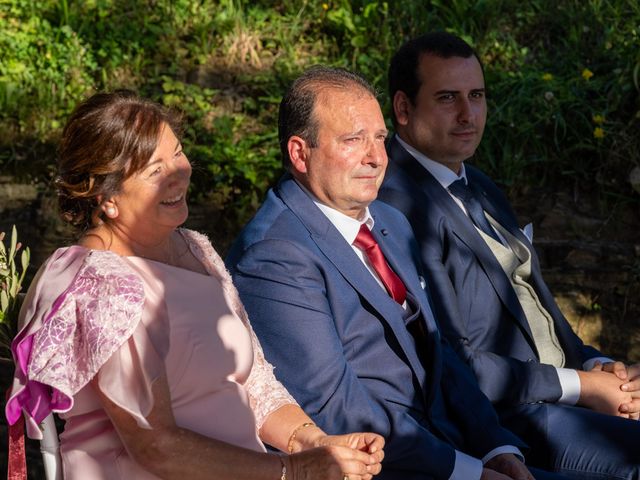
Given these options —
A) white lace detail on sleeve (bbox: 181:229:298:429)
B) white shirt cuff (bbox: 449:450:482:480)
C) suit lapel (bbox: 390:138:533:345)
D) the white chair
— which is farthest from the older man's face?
the white chair

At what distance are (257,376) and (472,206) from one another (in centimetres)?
151

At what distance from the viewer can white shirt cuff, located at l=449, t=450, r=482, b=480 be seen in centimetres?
349

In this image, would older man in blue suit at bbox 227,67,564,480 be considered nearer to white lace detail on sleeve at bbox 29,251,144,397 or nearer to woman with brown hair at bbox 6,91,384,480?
woman with brown hair at bbox 6,91,384,480

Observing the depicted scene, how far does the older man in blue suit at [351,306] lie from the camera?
341 cm

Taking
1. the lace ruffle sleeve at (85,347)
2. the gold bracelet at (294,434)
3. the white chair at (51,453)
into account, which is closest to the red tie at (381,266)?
the gold bracelet at (294,434)

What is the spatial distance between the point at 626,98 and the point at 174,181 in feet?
13.4

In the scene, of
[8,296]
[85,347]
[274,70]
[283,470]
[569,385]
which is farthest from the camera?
[274,70]

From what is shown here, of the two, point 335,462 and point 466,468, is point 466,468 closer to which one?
point 466,468

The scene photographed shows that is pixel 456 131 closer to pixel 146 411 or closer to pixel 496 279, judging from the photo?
pixel 496 279

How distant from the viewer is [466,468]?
11.5 ft

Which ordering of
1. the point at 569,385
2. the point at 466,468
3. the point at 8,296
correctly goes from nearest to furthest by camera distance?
1. the point at 8,296
2. the point at 466,468
3. the point at 569,385

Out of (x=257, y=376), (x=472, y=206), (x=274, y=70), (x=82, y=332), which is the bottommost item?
(x=257, y=376)

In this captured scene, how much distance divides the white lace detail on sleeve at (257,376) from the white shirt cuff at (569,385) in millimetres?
1292

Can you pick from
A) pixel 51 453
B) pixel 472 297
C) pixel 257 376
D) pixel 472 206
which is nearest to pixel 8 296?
pixel 51 453
